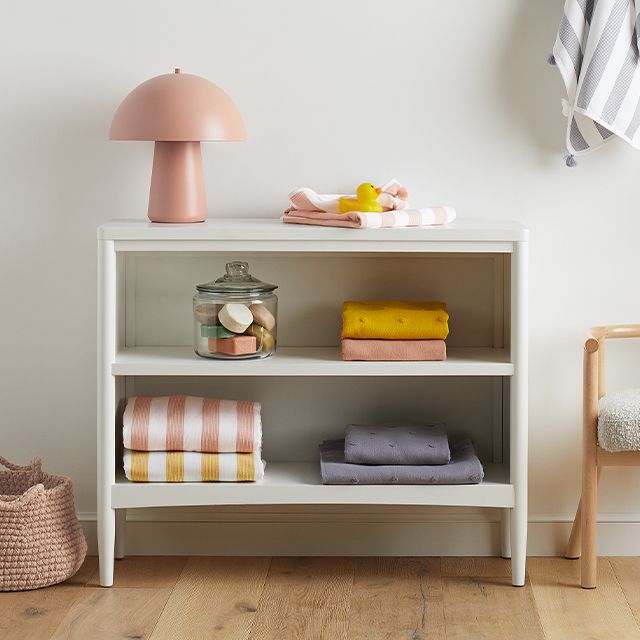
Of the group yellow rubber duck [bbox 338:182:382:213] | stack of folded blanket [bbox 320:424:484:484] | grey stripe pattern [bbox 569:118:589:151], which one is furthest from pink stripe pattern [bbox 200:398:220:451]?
grey stripe pattern [bbox 569:118:589:151]

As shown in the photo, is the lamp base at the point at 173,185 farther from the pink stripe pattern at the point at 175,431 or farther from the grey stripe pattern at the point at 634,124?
the grey stripe pattern at the point at 634,124

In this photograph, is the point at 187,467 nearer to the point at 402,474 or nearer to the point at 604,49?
the point at 402,474

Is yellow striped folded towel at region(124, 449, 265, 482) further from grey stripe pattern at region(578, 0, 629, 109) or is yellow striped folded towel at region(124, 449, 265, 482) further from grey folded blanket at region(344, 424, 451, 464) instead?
grey stripe pattern at region(578, 0, 629, 109)

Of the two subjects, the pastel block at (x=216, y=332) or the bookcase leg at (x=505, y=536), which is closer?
the pastel block at (x=216, y=332)

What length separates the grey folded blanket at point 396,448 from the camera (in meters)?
2.32

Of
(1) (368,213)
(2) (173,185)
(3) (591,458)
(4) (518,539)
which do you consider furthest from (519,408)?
(2) (173,185)

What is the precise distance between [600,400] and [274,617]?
2.90 feet

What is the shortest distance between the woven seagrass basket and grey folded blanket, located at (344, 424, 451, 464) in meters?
0.66

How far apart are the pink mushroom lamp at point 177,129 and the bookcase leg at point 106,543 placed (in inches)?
27.0

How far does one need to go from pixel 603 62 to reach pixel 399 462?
103 cm

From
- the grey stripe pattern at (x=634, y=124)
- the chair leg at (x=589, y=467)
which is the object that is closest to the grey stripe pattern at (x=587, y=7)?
the grey stripe pattern at (x=634, y=124)

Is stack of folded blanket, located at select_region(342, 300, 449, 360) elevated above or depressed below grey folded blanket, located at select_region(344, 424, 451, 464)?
above

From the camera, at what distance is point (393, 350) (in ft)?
7.48

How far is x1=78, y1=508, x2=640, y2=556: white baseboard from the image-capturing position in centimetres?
259
